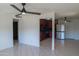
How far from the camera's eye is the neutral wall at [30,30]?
7.03 metres

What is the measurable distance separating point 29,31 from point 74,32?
5.72m

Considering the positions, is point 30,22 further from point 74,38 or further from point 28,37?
point 74,38

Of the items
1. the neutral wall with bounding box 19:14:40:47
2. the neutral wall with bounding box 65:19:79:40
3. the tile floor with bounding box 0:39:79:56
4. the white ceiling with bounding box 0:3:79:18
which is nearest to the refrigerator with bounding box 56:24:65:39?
the neutral wall with bounding box 65:19:79:40

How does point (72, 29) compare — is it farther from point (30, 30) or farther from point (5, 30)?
point (5, 30)

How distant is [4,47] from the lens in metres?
6.27

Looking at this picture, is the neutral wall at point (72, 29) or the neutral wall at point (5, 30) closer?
the neutral wall at point (5, 30)

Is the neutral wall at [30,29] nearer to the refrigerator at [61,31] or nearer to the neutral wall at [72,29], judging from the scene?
the refrigerator at [61,31]

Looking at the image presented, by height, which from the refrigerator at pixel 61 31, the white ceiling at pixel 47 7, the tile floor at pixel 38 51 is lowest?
the tile floor at pixel 38 51

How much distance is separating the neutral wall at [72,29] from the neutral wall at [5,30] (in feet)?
22.3

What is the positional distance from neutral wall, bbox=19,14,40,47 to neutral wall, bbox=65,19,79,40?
530 cm

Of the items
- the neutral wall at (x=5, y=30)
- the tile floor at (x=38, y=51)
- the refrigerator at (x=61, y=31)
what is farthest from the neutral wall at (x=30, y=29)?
the refrigerator at (x=61, y=31)

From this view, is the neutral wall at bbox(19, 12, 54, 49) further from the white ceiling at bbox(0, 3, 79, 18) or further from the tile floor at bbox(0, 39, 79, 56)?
the white ceiling at bbox(0, 3, 79, 18)

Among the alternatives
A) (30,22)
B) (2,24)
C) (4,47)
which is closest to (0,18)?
(2,24)

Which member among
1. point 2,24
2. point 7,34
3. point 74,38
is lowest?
point 74,38
